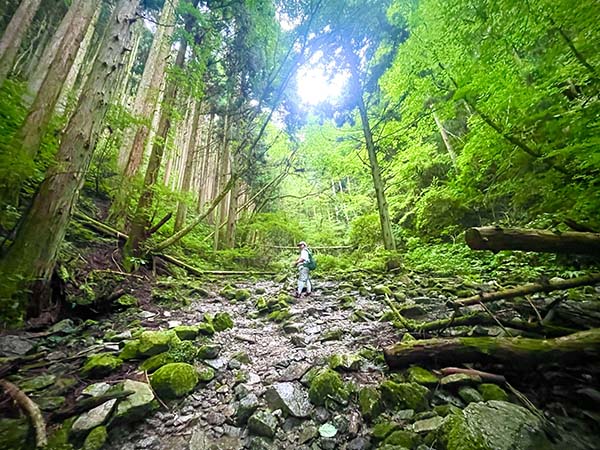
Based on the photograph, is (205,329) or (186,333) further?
(205,329)

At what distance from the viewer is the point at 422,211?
1021 centimetres

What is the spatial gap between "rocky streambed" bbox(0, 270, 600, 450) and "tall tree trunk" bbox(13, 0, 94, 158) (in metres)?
2.96

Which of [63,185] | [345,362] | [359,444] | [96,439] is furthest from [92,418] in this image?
[63,185]

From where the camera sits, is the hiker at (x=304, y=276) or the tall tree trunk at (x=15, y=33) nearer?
the hiker at (x=304, y=276)

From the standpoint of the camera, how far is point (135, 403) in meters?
1.94

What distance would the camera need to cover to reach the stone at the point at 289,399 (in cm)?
209

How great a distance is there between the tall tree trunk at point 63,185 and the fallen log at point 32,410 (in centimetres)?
158

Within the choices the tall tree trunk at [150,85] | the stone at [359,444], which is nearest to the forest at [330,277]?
the stone at [359,444]

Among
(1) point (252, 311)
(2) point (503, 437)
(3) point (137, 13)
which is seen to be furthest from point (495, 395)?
(3) point (137, 13)

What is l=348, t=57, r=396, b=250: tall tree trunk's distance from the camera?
A: 7.93 m

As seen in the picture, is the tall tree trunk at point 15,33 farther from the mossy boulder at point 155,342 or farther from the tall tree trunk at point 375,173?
the tall tree trunk at point 375,173

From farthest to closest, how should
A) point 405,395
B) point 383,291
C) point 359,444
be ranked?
point 383,291, point 405,395, point 359,444

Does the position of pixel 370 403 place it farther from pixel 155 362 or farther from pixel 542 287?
pixel 542 287

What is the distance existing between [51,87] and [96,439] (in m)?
6.97
